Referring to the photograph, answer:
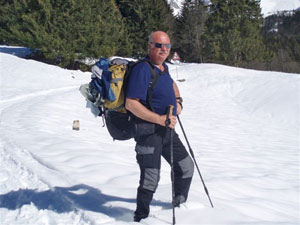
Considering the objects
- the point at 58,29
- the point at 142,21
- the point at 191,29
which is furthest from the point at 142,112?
the point at 191,29

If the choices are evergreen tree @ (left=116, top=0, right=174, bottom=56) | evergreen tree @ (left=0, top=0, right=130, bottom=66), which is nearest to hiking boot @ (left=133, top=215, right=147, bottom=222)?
evergreen tree @ (left=0, top=0, right=130, bottom=66)

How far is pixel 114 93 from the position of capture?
3113 millimetres

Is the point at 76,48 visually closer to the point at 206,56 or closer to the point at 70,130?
the point at 70,130

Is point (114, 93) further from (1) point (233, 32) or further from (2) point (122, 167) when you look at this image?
(1) point (233, 32)

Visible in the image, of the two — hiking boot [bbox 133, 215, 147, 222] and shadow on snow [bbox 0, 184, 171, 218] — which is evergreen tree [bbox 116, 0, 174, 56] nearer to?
shadow on snow [bbox 0, 184, 171, 218]

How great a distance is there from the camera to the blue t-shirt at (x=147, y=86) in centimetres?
299

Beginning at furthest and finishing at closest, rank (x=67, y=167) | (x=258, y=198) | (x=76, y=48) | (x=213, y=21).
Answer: (x=213, y=21), (x=76, y=48), (x=67, y=167), (x=258, y=198)

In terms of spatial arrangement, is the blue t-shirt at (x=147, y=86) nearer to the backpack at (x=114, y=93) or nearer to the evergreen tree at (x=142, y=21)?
the backpack at (x=114, y=93)

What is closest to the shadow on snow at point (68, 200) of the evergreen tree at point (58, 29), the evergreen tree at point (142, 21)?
the evergreen tree at point (58, 29)

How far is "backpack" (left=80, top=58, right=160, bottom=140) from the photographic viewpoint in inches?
123

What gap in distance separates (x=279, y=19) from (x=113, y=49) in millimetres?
140105

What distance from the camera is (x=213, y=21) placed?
3894cm

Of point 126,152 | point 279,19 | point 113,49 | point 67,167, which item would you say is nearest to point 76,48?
point 113,49

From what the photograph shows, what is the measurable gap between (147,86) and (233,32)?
119ft
